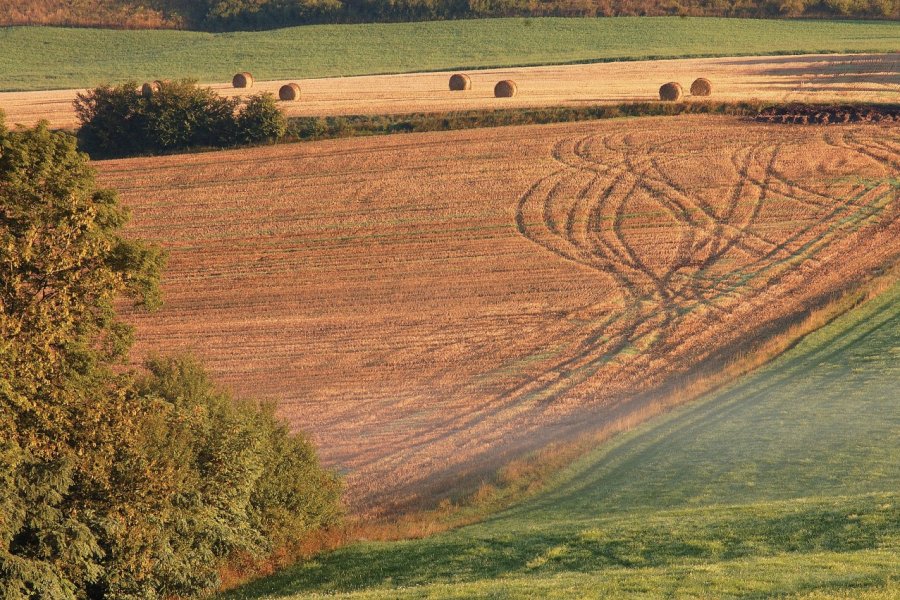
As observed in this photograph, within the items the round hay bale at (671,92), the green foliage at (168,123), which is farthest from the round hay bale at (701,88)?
the green foliage at (168,123)

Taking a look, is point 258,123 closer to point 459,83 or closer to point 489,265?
point 459,83

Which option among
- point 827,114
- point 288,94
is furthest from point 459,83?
point 827,114

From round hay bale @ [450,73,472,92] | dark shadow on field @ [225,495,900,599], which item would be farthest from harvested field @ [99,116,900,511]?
round hay bale @ [450,73,472,92]

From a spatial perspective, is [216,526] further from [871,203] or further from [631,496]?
[871,203]

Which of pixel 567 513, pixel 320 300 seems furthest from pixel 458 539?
pixel 320 300

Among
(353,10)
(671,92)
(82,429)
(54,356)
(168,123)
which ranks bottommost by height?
(82,429)
